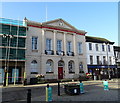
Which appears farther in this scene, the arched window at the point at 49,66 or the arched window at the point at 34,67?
the arched window at the point at 49,66

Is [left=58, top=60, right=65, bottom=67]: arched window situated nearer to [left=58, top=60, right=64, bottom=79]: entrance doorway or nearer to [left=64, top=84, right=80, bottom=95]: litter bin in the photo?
[left=58, top=60, right=64, bottom=79]: entrance doorway

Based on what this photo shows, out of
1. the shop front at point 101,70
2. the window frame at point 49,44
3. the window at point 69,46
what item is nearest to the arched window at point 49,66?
the window frame at point 49,44

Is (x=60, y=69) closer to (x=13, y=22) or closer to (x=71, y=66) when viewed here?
(x=71, y=66)

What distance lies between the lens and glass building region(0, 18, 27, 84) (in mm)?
19500

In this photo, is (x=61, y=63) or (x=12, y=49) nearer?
(x=12, y=49)

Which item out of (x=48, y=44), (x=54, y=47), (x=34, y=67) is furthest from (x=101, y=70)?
(x=34, y=67)

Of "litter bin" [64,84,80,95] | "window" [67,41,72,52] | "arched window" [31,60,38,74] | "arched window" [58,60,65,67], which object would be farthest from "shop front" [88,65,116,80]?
"litter bin" [64,84,80,95]

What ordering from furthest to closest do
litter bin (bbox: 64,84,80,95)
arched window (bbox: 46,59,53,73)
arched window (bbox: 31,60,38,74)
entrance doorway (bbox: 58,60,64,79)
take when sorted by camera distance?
entrance doorway (bbox: 58,60,64,79) < arched window (bbox: 46,59,53,73) < arched window (bbox: 31,60,38,74) < litter bin (bbox: 64,84,80,95)

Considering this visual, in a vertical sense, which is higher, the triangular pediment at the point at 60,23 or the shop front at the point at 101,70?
the triangular pediment at the point at 60,23

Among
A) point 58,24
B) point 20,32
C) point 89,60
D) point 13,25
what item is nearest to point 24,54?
point 20,32

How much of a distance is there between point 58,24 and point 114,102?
20.7 m

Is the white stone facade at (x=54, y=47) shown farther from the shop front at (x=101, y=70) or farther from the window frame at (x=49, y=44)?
the shop front at (x=101, y=70)

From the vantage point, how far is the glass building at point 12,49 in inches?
768

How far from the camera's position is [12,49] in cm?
2020
